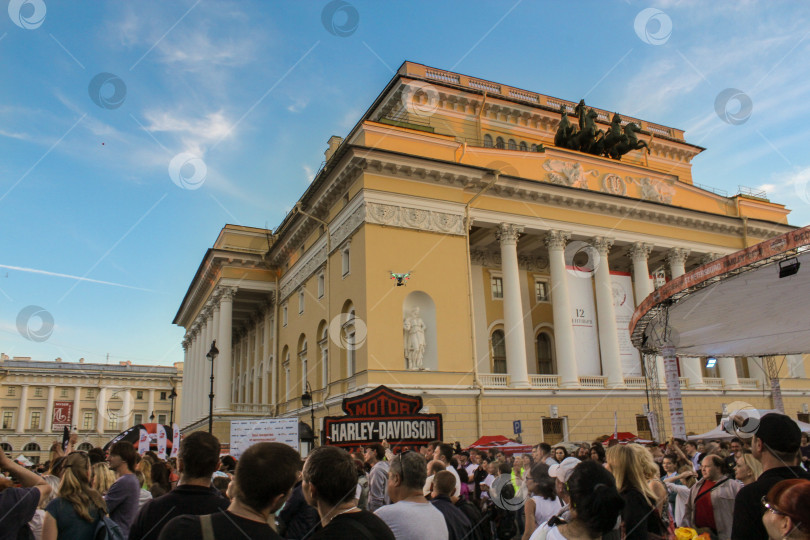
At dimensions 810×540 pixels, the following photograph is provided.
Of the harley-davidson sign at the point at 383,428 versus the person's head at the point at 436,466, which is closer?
the person's head at the point at 436,466

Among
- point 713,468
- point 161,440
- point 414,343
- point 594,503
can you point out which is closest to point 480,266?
point 414,343

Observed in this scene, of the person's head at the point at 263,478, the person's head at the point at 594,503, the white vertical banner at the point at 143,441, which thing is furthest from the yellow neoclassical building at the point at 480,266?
the person's head at the point at 263,478

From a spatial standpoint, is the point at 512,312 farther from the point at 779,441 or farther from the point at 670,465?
the point at 779,441

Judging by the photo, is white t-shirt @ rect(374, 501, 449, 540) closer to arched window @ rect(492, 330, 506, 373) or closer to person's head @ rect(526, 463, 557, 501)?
person's head @ rect(526, 463, 557, 501)

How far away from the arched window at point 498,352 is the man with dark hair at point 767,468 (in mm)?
27162

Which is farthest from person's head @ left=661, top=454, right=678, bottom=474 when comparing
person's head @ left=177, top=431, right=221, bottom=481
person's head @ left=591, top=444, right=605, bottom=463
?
person's head @ left=177, top=431, right=221, bottom=481

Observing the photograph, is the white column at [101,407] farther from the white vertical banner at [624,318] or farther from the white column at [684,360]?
the white column at [684,360]

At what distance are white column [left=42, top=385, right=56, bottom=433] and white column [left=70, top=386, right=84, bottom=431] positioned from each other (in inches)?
108

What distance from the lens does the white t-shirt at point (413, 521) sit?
4.05 metres

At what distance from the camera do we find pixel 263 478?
9.43 ft

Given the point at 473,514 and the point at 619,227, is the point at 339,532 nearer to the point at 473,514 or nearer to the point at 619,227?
the point at 473,514

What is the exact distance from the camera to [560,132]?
31.8 metres

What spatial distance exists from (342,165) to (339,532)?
2384 cm

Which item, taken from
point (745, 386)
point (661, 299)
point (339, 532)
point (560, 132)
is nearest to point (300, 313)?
point (560, 132)
